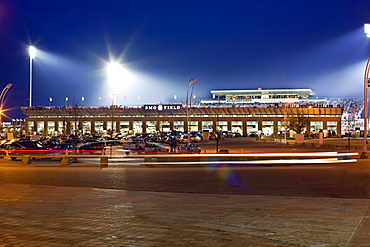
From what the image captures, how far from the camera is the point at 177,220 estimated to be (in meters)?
10.4

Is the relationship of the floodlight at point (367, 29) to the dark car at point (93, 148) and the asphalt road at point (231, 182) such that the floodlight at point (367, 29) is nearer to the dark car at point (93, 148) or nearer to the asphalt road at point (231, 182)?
the asphalt road at point (231, 182)

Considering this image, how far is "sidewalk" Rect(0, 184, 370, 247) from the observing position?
838 centimetres

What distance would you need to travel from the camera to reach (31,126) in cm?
14712

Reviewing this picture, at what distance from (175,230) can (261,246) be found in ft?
6.83

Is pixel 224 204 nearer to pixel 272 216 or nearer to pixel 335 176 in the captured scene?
pixel 272 216

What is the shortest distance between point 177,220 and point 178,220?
3cm

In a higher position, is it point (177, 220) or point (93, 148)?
point (93, 148)

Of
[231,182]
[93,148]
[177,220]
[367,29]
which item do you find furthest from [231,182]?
[93,148]

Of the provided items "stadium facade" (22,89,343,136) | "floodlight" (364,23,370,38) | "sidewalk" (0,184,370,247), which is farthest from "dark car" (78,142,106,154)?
"stadium facade" (22,89,343,136)

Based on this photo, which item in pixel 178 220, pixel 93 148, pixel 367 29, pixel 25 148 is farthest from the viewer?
pixel 93 148

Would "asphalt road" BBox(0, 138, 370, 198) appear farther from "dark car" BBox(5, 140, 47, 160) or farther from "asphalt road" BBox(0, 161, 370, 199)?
"dark car" BBox(5, 140, 47, 160)

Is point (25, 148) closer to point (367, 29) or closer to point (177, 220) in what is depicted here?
point (367, 29)

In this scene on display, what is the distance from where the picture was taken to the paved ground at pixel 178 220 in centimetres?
838

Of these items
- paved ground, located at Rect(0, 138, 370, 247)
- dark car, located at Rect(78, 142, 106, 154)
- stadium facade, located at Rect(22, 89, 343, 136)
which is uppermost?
stadium facade, located at Rect(22, 89, 343, 136)
